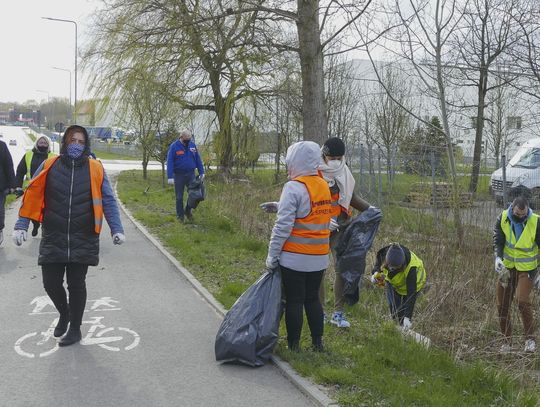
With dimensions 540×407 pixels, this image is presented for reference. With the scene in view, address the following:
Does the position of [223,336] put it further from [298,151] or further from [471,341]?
[471,341]

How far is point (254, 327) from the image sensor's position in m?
5.07

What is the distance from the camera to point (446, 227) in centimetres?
868

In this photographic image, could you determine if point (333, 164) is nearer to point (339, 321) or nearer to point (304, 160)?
point (304, 160)

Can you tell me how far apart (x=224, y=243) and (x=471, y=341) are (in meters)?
5.18

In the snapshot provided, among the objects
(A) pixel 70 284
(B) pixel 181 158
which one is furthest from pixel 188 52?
(A) pixel 70 284

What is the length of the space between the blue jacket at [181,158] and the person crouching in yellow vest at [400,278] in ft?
22.2

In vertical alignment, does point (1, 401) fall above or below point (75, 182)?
below

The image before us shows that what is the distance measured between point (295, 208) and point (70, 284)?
6.69 ft

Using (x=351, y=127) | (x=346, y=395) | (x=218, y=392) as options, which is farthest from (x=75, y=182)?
(x=351, y=127)

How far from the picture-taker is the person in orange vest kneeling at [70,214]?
5316 millimetres

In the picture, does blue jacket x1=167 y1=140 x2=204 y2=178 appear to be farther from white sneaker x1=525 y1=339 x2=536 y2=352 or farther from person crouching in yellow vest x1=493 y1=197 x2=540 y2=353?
white sneaker x1=525 y1=339 x2=536 y2=352

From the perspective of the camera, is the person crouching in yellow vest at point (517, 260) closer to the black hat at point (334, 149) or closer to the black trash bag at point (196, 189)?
the black hat at point (334, 149)

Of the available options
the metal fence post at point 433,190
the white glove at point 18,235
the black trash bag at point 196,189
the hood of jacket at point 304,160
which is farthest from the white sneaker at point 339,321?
the black trash bag at point 196,189

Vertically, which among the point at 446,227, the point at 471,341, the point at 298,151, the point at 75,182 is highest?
the point at 298,151
